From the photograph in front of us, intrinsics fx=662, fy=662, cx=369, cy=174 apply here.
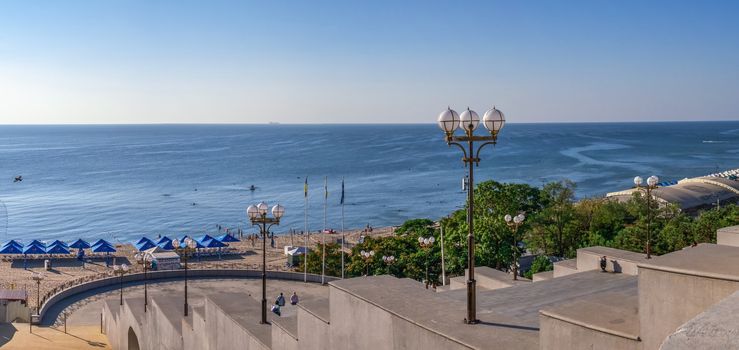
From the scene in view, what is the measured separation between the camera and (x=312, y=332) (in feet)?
35.5

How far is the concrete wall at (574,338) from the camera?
21.4ft

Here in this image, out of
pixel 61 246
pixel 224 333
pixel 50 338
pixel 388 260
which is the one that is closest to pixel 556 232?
pixel 388 260

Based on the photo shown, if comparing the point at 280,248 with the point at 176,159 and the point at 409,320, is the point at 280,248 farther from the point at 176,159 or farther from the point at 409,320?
the point at 176,159

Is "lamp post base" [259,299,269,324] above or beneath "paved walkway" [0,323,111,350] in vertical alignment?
above

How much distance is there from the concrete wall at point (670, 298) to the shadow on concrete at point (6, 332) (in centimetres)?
2431

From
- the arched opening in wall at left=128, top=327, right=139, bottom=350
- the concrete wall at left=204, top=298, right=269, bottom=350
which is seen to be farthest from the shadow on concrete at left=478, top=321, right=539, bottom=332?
the arched opening in wall at left=128, top=327, right=139, bottom=350

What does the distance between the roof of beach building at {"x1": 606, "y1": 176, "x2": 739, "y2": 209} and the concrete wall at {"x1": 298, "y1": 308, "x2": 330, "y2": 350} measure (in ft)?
162

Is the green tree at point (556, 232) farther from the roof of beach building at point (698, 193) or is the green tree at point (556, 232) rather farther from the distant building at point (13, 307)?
the distant building at point (13, 307)

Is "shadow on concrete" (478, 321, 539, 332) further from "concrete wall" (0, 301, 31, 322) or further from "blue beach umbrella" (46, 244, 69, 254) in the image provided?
"blue beach umbrella" (46, 244, 69, 254)

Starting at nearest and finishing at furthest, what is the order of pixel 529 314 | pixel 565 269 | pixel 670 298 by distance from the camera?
pixel 670 298 → pixel 529 314 → pixel 565 269

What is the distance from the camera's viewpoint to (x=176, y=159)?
167125 mm

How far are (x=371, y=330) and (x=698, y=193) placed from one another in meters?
61.1

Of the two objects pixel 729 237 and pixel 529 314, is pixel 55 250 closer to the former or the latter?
pixel 529 314

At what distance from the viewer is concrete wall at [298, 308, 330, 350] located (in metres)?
10.5
